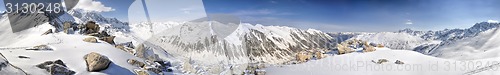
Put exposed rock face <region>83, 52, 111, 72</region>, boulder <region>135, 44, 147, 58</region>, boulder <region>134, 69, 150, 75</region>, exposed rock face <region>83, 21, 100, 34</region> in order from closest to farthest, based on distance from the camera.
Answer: exposed rock face <region>83, 52, 111, 72</region>, boulder <region>134, 69, 150, 75</region>, boulder <region>135, 44, 147, 58</region>, exposed rock face <region>83, 21, 100, 34</region>

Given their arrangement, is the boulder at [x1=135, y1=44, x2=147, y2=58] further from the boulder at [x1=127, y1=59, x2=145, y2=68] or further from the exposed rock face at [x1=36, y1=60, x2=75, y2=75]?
the exposed rock face at [x1=36, y1=60, x2=75, y2=75]

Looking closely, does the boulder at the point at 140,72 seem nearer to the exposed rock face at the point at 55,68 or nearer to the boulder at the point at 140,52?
the exposed rock face at the point at 55,68

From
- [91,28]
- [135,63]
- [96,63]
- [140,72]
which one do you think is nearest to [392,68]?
[135,63]

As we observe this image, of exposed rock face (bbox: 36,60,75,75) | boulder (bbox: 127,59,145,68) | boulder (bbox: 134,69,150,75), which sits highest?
exposed rock face (bbox: 36,60,75,75)

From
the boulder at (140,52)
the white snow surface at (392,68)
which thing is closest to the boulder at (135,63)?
the boulder at (140,52)

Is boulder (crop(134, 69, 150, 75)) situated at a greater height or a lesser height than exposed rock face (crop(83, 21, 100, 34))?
lesser

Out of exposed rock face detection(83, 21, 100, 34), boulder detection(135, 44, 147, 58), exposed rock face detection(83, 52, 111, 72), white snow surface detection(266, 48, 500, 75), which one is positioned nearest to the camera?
exposed rock face detection(83, 52, 111, 72)

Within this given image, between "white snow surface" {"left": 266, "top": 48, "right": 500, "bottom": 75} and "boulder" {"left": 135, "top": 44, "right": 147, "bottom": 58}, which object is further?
"white snow surface" {"left": 266, "top": 48, "right": 500, "bottom": 75}

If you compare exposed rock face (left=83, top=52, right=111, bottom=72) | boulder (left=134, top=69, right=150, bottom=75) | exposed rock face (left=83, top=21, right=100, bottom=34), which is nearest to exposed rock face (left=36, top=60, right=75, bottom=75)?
exposed rock face (left=83, top=52, right=111, bottom=72)

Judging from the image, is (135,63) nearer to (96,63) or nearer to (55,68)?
(96,63)
